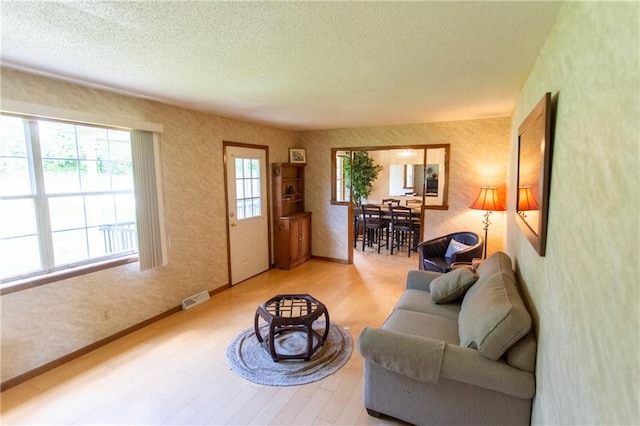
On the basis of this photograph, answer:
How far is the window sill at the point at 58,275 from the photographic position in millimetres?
2385

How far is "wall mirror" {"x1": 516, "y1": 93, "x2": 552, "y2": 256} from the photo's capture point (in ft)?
4.98

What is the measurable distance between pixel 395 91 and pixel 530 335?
2212 millimetres

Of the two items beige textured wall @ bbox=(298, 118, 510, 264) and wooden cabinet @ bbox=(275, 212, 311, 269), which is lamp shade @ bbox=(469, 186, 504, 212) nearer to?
beige textured wall @ bbox=(298, 118, 510, 264)

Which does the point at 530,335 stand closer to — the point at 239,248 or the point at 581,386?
the point at 581,386

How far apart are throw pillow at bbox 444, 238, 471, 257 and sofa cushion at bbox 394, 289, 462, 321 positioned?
51.9 inches

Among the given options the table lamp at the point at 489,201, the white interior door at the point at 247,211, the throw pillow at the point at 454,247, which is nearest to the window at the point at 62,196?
the white interior door at the point at 247,211

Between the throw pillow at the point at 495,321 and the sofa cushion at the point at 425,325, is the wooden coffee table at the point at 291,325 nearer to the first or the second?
the sofa cushion at the point at 425,325

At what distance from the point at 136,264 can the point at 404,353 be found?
2753 millimetres

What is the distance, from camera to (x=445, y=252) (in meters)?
4.34

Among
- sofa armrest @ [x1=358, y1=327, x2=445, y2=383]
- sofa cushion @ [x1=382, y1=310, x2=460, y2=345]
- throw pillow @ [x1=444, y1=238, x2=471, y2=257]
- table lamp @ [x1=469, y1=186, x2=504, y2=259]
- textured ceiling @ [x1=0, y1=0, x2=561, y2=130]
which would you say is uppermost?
textured ceiling @ [x1=0, y1=0, x2=561, y2=130]

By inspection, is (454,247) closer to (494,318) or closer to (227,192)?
(494,318)

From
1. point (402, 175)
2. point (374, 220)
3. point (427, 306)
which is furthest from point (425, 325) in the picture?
point (402, 175)

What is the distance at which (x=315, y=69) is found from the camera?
7.61ft

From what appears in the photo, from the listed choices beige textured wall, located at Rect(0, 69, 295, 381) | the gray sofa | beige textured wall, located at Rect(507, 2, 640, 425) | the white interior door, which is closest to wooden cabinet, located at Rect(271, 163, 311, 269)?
the white interior door
